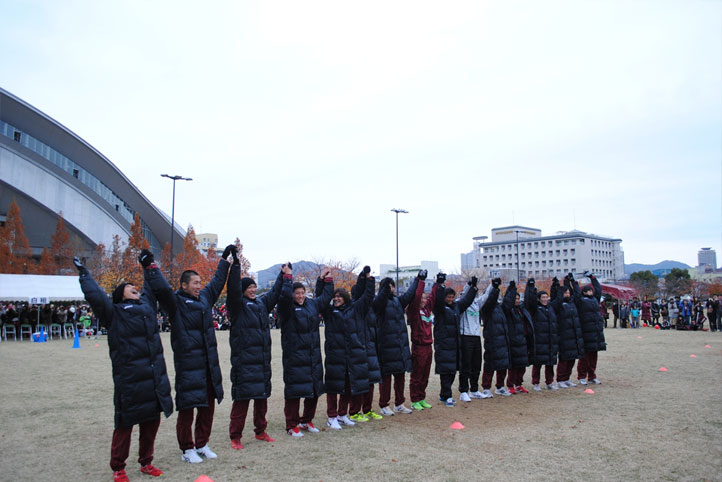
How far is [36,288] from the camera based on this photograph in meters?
21.2

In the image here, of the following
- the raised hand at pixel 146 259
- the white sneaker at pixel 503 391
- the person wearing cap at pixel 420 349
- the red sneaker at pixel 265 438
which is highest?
the raised hand at pixel 146 259

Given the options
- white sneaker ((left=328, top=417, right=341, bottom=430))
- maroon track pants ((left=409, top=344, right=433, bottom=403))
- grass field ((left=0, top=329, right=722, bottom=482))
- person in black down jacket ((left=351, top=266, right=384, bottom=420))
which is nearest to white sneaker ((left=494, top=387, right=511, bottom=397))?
grass field ((left=0, top=329, right=722, bottom=482))

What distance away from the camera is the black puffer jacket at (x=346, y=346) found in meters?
6.80

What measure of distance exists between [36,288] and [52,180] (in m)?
41.0

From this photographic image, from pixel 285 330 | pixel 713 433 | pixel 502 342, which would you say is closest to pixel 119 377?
pixel 285 330

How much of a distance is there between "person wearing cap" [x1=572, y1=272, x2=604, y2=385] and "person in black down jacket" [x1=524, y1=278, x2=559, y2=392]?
76 cm

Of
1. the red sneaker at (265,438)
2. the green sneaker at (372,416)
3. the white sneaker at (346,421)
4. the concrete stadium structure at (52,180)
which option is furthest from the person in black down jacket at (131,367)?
the concrete stadium structure at (52,180)

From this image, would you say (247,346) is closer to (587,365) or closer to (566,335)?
(566,335)

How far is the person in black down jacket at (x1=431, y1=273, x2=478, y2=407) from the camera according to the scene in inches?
322

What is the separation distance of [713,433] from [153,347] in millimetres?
6961

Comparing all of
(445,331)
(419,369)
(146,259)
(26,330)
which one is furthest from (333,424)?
(26,330)

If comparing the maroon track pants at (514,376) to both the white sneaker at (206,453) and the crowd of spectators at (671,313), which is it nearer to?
the white sneaker at (206,453)

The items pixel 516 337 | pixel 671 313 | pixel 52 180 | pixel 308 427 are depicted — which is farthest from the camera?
pixel 52 180

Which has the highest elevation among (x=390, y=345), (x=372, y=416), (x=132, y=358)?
(x=132, y=358)
